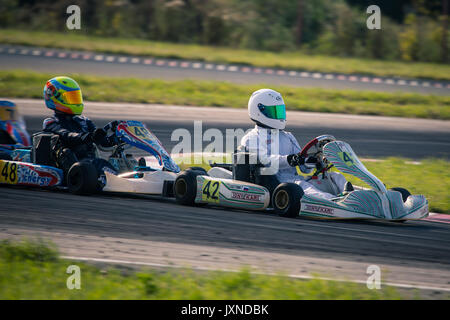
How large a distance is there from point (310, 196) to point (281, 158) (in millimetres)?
546

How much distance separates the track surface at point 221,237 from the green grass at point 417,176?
3.80ft

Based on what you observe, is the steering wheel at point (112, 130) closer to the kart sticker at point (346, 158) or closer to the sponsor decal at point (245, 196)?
the sponsor decal at point (245, 196)

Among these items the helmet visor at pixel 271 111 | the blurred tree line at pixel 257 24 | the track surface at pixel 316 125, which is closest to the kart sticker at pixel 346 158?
the helmet visor at pixel 271 111

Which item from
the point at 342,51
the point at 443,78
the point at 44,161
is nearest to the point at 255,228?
the point at 44,161

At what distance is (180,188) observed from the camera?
6.93 m

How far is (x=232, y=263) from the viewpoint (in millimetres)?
4945

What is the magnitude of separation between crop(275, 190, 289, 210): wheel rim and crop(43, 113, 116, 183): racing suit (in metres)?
1.84

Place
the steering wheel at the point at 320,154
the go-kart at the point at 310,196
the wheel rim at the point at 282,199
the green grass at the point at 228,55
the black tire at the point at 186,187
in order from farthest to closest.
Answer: the green grass at the point at 228,55
the black tire at the point at 186,187
the steering wheel at the point at 320,154
the wheel rim at the point at 282,199
the go-kart at the point at 310,196

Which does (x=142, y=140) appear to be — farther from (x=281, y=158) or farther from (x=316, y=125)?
(x=316, y=125)

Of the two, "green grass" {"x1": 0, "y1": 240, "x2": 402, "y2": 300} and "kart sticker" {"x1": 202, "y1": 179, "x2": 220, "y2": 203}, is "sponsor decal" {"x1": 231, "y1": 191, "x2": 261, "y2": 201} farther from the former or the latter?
"green grass" {"x1": 0, "y1": 240, "x2": 402, "y2": 300}

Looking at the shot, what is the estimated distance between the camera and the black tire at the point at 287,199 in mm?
6336

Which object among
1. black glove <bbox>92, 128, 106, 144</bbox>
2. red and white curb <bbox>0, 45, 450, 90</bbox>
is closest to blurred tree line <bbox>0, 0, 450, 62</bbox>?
red and white curb <bbox>0, 45, 450, 90</bbox>

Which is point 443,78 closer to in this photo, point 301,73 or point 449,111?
point 301,73

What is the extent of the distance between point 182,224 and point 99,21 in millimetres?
20917
